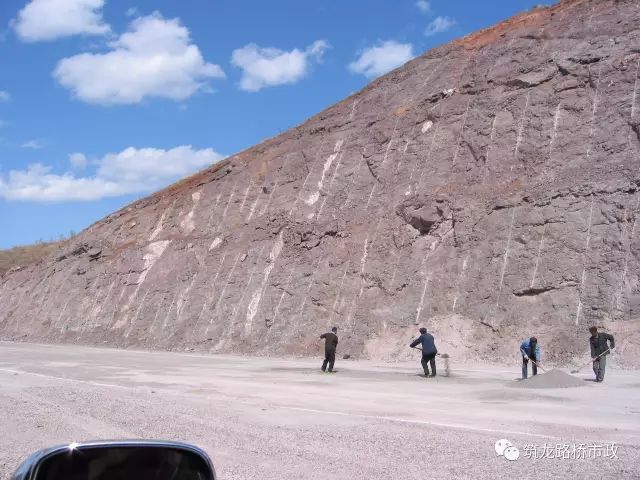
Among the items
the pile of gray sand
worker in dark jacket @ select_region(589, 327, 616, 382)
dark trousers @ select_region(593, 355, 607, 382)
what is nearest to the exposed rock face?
worker in dark jacket @ select_region(589, 327, 616, 382)

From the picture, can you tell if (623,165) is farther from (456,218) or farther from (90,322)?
(90,322)

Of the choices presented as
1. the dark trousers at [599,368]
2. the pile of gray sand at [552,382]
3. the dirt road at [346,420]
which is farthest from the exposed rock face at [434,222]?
the dirt road at [346,420]

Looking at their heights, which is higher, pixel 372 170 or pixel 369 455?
pixel 372 170

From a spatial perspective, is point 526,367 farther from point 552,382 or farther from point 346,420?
point 346,420

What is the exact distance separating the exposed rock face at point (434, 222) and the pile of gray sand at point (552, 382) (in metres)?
4.38

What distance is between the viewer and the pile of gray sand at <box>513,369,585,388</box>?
13.6 m

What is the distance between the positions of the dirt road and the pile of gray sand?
307 mm

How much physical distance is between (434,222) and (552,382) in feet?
40.6

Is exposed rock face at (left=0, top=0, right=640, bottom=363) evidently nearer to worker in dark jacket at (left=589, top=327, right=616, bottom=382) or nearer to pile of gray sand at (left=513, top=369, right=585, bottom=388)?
worker in dark jacket at (left=589, top=327, right=616, bottom=382)

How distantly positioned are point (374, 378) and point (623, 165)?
39.4ft

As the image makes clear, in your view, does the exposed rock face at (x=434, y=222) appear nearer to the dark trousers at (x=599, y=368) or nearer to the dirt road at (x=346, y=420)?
the dark trousers at (x=599, y=368)

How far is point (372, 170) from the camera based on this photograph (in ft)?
101

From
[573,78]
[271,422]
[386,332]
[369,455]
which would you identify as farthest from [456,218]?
[369,455]

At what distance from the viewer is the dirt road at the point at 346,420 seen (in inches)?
277
